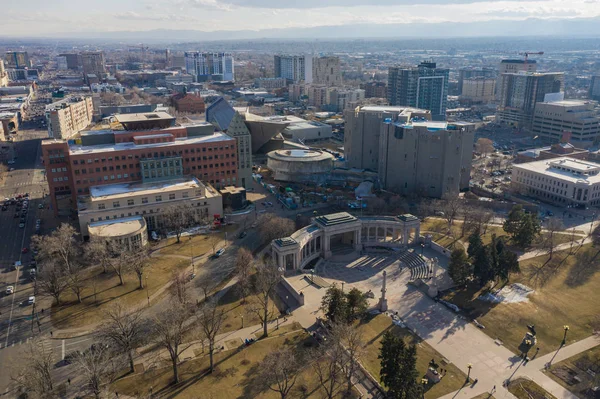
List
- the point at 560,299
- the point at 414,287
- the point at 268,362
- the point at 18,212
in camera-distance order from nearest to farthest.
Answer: the point at 268,362 < the point at 560,299 < the point at 414,287 < the point at 18,212

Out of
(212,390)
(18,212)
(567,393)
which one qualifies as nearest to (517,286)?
(567,393)

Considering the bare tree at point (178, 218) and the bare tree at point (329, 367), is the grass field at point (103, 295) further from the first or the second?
the bare tree at point (329, 367)

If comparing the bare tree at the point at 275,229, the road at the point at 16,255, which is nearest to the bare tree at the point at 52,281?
the road at the point at 16,255

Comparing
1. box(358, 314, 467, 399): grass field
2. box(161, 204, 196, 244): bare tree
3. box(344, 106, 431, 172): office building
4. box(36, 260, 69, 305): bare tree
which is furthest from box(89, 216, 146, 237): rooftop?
box(344, 106, 431, 172): office building

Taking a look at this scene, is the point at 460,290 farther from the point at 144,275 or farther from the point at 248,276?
the point at 144,275

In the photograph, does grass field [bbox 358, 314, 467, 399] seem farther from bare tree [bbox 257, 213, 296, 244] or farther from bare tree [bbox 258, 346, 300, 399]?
bare tree [bbox 257, 213, 296, 244]

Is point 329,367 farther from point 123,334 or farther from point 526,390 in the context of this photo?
point 123,334

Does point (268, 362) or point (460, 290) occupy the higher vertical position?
point (268, 362)
